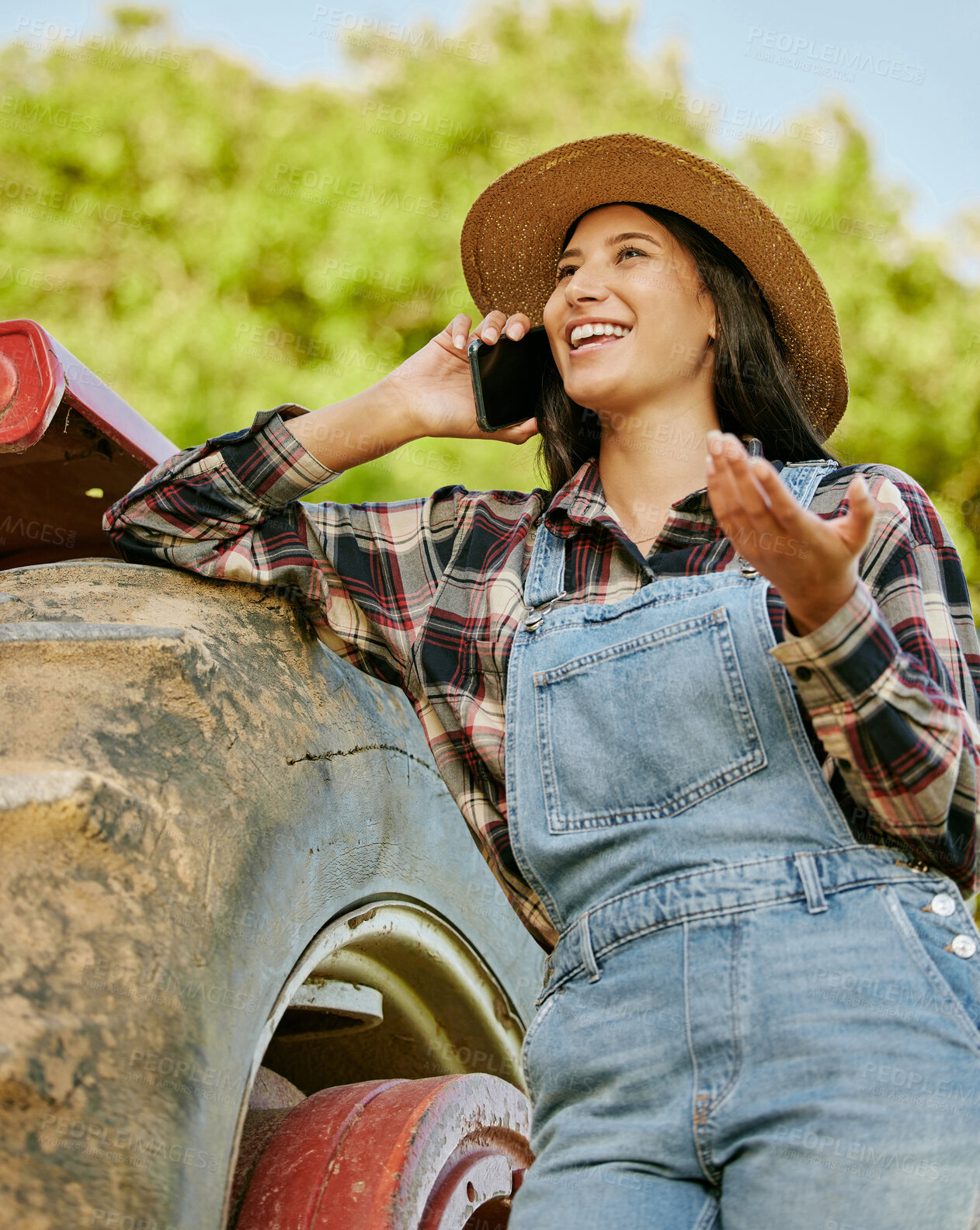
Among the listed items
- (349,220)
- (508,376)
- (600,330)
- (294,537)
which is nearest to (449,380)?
(508,376)

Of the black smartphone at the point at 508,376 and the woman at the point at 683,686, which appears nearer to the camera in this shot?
the woman at the point at 683,686

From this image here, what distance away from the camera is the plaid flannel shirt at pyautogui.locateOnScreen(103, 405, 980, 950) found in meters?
1.23

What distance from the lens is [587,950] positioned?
1317 mm

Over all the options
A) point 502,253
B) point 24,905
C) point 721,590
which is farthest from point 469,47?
point 24,905

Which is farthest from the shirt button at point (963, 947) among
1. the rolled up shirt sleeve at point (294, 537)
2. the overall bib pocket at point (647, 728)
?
the rolled up shirt sleeve at point (294, 537)

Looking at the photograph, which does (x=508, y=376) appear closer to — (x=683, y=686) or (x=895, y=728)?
(x=683, y=686)

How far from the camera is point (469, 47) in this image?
7.17 metres

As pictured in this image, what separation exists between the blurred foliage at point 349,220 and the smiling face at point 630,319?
10.8ft

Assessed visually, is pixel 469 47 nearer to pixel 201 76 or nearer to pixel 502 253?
pixel 201 76

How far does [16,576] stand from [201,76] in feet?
20.4

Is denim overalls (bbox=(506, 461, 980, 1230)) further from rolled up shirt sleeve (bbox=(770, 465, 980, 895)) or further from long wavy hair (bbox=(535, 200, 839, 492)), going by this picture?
long wavy hair (bbox=(535, 200, 839, 492))

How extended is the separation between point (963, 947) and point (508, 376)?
119 cm

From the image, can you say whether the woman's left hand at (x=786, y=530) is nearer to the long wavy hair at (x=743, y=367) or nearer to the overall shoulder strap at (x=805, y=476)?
the overall shoulder strap at (x=805, y=476)

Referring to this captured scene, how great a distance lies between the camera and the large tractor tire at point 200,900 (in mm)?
978
